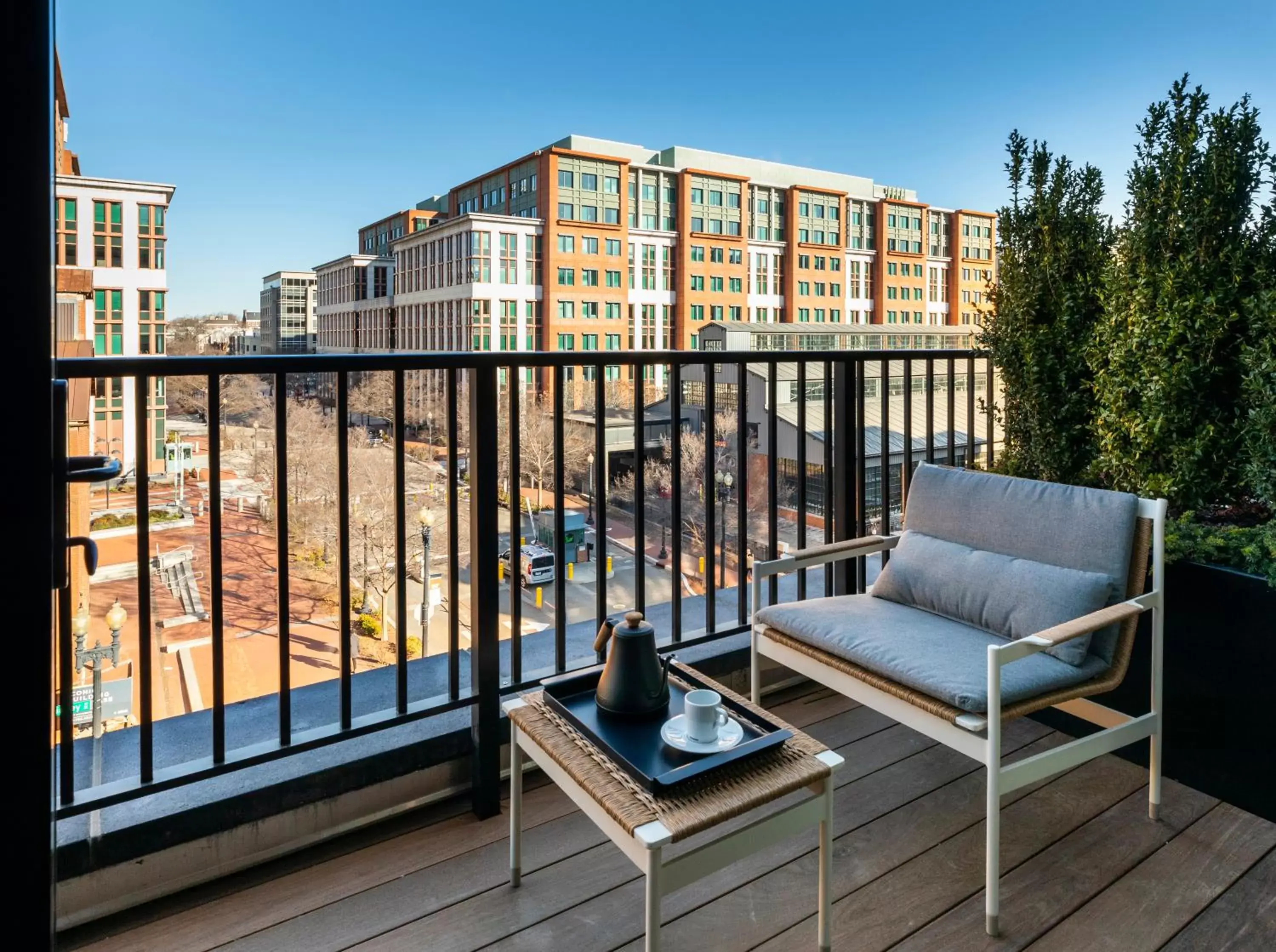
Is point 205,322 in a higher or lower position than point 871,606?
higher

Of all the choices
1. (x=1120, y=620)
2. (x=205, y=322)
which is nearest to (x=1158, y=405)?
(x=1120, y=620)

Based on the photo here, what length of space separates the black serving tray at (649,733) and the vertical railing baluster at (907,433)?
1.28 meters

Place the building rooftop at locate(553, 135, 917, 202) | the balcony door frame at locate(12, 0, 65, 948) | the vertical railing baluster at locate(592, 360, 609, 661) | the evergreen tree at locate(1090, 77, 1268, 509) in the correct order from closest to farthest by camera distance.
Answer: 1. the balcony door frame at locate(12, 0, 65, 948)
2. the vertical railing baluster at locate(592, 360, 609, 661)
3. the evergreen tree at locate(1090, 77, 1268, 509)
4. the building rooftop at locate(553, 135, 917, 202)

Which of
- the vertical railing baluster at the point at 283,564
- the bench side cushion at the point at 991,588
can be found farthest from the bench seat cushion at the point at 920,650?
the vertical railing baluster at the point at 283,564

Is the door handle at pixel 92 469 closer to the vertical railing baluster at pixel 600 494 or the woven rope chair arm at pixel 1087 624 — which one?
the vertical railing baluster at pixel 600 494

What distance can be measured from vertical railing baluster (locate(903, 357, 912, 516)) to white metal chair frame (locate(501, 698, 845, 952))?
1.35 m

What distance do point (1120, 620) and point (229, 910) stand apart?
179 cm

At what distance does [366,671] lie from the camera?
190 cm

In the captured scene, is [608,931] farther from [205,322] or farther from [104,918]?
[205,322]

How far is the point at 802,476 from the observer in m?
2.42

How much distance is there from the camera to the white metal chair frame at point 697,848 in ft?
3.48

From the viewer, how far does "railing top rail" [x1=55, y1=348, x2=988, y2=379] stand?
51.7 inches

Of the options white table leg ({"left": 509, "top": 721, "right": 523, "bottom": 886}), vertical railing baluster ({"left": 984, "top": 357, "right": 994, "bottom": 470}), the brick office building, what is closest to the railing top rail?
white table leg ({"left": 509, "top": 721, "right": 523, "bottom": 886})

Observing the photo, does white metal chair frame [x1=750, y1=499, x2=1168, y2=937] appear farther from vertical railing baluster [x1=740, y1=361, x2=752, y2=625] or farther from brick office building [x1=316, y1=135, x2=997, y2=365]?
brick office building [x1=316, y1=135, x2=997, y2=365]
